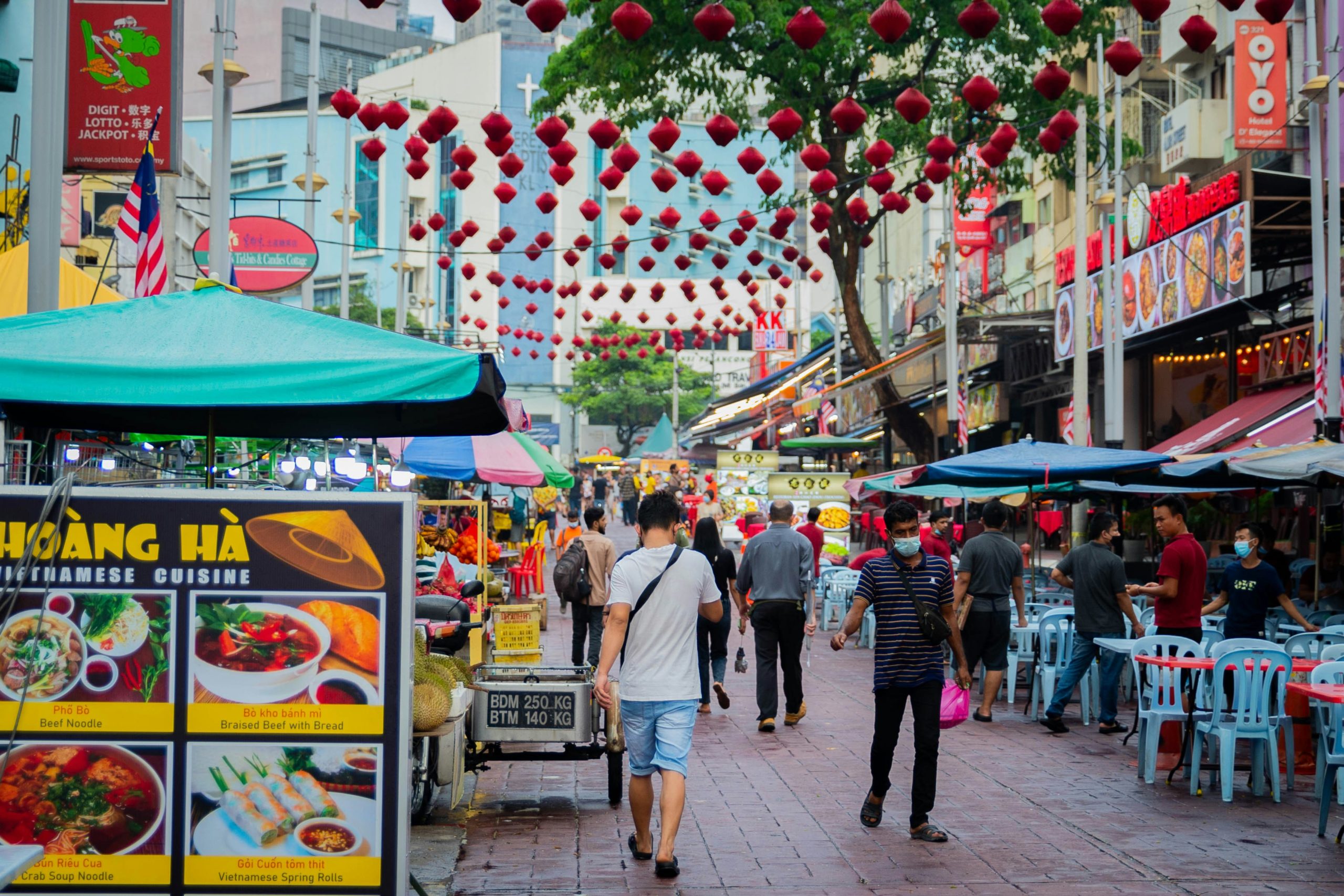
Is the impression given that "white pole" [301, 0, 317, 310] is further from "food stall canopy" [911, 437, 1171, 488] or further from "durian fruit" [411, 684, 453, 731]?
"durian fruit" [411, 684, 453, 731]

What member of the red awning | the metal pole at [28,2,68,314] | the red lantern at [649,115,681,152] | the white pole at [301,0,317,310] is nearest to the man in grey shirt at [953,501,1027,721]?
the red lantern at [649,115,681,152]

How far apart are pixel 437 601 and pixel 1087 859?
15.0 ft

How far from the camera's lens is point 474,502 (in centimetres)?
1305

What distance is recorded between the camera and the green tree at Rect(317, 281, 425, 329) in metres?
66.0

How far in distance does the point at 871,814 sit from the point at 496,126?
914 cm

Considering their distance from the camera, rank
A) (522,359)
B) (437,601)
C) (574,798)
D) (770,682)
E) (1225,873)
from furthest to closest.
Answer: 1. (522,359)
2. (770,682)
3. (437,601)
4. (574,798)
5. (1225,873)

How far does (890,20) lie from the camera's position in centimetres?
1006

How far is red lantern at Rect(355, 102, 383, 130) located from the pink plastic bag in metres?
8.62

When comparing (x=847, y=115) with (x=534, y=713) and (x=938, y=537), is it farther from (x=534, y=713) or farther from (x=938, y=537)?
(x=534, y=713)

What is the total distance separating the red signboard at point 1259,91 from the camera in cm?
2119

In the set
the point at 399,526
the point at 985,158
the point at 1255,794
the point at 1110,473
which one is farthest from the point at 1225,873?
the point at 985,158

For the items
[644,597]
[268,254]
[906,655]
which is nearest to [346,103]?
[268,254]

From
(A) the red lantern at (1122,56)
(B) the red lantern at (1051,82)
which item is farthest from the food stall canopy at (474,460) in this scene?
(A) the red lantern at (1122,56)

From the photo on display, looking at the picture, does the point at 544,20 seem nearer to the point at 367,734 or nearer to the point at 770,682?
the point at 770,682
